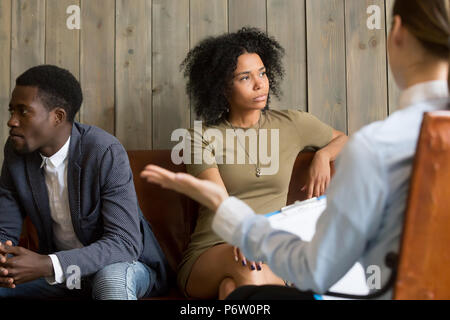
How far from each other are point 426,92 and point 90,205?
42.0 inches

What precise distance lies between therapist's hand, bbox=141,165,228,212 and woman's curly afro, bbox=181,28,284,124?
101 centimetres

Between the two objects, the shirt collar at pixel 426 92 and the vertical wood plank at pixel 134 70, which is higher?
the vertical wood plank at pixel 134 70

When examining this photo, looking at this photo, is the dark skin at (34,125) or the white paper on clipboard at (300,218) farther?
the dark skin at (34,125)

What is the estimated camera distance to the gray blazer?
53.5 inches

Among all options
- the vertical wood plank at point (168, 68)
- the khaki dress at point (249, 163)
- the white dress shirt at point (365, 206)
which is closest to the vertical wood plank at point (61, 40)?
the vertical wood plank at point (168, 68)

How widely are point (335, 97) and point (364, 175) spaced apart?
1370mm

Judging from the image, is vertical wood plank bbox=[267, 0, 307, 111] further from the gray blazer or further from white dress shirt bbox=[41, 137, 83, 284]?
white dress shirt bbox=[41, 137, 83, 284]

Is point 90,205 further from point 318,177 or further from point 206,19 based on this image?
point 206,19

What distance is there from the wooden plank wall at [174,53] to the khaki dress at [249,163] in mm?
247

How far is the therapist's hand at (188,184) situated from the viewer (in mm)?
710

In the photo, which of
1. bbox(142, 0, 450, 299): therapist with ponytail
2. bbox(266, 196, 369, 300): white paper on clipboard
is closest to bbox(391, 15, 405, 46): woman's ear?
bbox(142, 0, 450, 299): therapist with ponytail

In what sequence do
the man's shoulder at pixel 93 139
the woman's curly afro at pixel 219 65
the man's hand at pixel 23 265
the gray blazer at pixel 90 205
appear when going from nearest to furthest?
the man's hand at pixel 23 265 → the gray blazer at pixel 90 205 → the man's shoulder at pixel 93 139 → the woman's curly afro at pixel 219 65

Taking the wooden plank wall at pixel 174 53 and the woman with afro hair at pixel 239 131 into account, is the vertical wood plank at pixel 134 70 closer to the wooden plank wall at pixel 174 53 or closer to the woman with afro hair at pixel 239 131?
the wooden plank wall at pixel 174 53

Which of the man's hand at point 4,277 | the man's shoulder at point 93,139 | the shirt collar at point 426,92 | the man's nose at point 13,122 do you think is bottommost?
the man's hand at point 4,277
